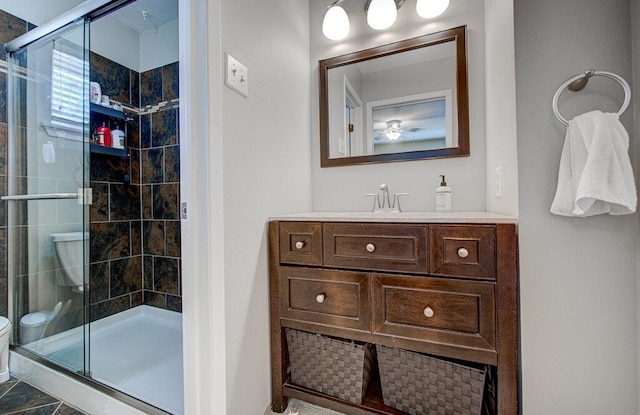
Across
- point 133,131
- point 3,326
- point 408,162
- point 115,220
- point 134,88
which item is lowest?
point 3,326

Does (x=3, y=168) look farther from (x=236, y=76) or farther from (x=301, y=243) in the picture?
(x=301, y=243)

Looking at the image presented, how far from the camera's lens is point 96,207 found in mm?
1997

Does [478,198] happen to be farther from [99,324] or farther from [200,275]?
[99,324]

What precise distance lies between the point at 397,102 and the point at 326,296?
3.84 ft

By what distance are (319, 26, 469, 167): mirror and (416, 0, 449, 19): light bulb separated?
3.7 inches

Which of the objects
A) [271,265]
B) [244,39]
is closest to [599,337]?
[271,265]

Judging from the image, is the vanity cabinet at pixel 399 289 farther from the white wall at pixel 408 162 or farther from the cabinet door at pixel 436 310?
the white wall at pixel 408 162

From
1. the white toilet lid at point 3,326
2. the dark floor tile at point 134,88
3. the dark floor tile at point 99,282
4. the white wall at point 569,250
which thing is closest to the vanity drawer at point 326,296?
the white wall at point 569,250

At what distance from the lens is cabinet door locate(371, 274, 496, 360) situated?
88 cm

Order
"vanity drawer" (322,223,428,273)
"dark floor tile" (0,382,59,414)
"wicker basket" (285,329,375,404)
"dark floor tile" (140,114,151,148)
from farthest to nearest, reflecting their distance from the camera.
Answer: "dark floor tile" (140,114,151,148) < "dark floor tile" (0,382,59,414) < "wicker basket" (285,329,375,404) < "vanity drawer" (322,223,428,273)

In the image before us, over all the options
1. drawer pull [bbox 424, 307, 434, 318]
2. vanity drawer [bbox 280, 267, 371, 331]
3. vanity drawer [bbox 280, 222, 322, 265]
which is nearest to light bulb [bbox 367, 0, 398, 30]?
vanity drawer [bbox 280, 222, 322, 265]

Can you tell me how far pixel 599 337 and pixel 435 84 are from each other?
1.29 meters

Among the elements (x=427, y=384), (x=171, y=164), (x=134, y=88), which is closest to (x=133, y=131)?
(x=134, y=88)

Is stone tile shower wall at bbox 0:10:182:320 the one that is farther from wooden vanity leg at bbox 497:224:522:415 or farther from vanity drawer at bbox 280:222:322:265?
wooden vanity leg at bbox 497:224:522:415
